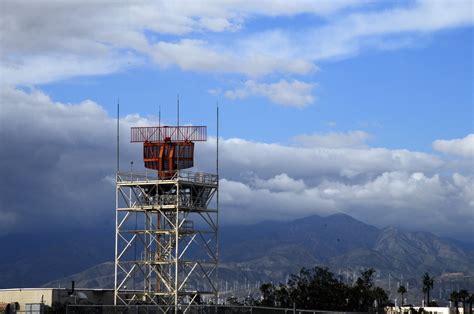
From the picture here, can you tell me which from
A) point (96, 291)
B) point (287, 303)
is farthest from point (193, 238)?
point (287, 303)

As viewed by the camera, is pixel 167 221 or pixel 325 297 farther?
pixel 325 297

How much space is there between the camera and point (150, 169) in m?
124

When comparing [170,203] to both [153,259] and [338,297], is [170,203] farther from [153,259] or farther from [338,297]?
[338,297]

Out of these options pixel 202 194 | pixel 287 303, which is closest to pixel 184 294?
pixel 202 194

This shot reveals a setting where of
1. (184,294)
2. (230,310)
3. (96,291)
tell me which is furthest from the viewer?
(96,291)

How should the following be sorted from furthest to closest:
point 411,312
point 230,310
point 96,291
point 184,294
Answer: point 411,312, point 96,291, point 184,294, point 230,310

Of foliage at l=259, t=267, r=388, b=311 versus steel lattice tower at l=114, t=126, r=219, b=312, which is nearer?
steel lattice tower at l=114, t=126, r=219, b=312

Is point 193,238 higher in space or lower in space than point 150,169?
lower

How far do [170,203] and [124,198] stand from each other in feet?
20.7

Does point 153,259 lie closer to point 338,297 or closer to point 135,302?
Answer: point 135,302

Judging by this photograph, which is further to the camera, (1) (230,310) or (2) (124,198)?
(2) (124,198)

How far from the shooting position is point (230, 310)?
10288cm

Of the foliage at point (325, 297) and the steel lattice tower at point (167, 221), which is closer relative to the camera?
the steel lattice tower at point (167, 221)

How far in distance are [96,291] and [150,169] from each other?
16.6 metres
